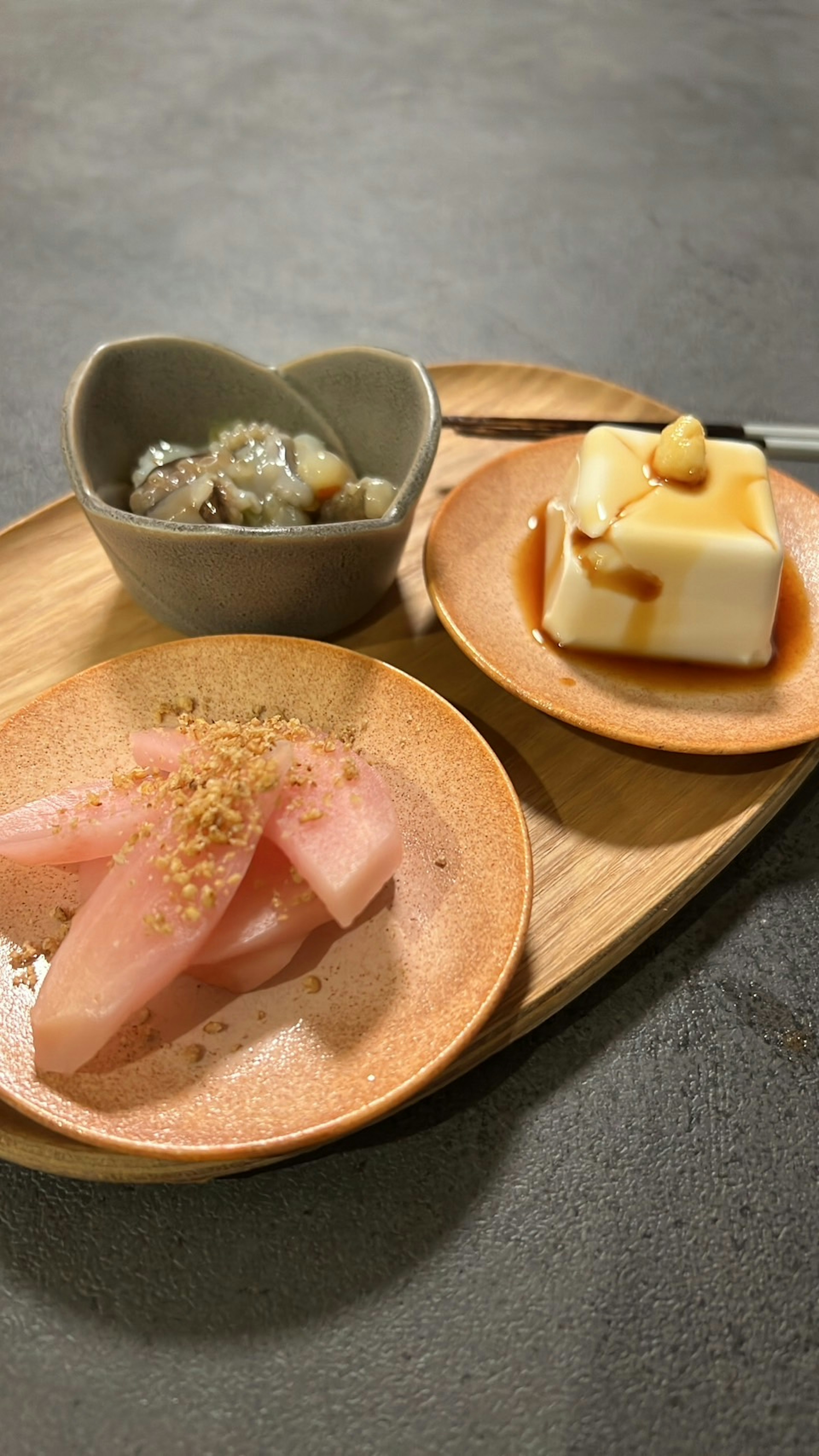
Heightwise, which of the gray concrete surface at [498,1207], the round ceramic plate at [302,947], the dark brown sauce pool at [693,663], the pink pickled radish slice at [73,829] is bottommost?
the gray concrete surface at [498,1207]

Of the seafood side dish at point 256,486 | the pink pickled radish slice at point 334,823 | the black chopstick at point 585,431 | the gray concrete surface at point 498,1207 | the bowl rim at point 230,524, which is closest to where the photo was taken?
the gray concrete surface at point 498,1207

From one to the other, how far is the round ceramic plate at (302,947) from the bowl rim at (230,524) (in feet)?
0.53

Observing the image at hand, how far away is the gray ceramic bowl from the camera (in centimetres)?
138

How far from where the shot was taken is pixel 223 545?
4.44 ft

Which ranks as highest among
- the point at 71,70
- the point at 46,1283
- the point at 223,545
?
the point at 71,70

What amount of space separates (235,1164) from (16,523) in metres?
1.16

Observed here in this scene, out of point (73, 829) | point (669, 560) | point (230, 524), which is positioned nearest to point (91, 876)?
point (73, 829)

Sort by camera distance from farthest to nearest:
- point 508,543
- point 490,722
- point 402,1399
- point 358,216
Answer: point 358,216 < point 508,543 < point 490,722 < point 402,1399

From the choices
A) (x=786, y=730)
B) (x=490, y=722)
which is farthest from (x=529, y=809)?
(x=786, y=730)

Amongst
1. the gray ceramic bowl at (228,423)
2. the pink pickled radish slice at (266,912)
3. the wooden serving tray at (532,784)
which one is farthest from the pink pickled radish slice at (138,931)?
the gray ceramic bowl at (228,423)

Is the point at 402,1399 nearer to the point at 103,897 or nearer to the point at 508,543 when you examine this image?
the point at 103,897

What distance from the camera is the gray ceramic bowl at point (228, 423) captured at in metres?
1.38

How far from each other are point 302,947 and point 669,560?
79 centimetres

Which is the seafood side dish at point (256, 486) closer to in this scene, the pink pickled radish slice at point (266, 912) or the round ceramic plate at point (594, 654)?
the round ceramic plate at point (594, 654)
